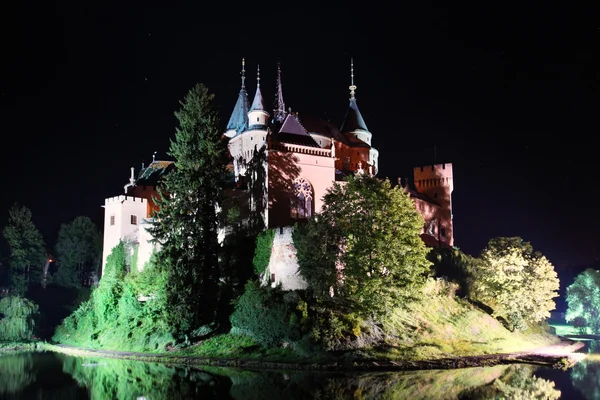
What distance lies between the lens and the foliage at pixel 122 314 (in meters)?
40.7

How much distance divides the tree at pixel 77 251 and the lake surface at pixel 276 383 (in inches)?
1107

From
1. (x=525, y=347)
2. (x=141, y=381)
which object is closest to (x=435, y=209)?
(x=525, y=347)

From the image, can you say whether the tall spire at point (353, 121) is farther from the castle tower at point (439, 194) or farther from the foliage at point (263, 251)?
the foliage at point (263, 251)

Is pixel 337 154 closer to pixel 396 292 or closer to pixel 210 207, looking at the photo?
pixel 210 207

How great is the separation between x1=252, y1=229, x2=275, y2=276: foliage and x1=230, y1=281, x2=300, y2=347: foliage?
7.02 ft

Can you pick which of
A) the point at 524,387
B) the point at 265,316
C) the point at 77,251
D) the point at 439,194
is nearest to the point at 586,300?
the point at 439,194

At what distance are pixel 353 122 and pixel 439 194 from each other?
12.4 m

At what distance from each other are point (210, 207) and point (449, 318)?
58.1 ft

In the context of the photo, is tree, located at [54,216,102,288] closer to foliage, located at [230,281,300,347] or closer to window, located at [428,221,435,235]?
foliage, located at [230,281,300,347]

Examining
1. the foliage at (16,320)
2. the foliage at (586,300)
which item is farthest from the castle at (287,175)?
the foliage at (586,300)

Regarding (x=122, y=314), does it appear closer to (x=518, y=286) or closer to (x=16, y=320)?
(x=16, y=320)

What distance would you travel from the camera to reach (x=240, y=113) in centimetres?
6544

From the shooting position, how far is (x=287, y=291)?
39.2 metres

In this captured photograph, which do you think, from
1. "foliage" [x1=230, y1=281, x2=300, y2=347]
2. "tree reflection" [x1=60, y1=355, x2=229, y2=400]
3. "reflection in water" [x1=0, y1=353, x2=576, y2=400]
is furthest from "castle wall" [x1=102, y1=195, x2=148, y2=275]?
"reflection in water" [x1=0, y1=353, x2=576, y2=400]
